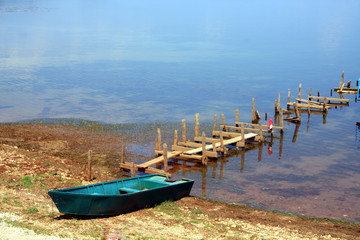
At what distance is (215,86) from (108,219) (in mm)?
45193

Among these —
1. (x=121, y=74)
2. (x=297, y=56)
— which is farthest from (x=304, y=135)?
(x=297, y=56)

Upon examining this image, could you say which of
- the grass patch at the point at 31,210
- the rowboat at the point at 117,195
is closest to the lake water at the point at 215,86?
the rowboat at the point at 117,195

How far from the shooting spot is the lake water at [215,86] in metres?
30.9

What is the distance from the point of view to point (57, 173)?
27422 mm

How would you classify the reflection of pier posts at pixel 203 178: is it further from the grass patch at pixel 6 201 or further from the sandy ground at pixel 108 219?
the grass patch at pixel 6 201

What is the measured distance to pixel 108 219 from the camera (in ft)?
70.2

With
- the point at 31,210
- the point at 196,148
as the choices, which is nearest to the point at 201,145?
the point at 196,148

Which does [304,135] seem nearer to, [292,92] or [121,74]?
[292,92]

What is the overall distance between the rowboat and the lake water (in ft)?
15.0

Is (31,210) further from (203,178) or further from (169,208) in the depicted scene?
(203,178)

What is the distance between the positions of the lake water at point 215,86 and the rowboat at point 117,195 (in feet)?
15.0

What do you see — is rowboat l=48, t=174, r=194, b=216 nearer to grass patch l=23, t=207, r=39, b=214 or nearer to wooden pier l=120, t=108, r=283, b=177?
grass patch l=23, t=207, r=39, b=214

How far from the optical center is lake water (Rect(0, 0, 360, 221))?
3092 centimetres

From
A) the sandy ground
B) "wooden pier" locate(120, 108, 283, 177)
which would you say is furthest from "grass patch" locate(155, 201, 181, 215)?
"wooden pier" locate(120, 108, 283, 177)
